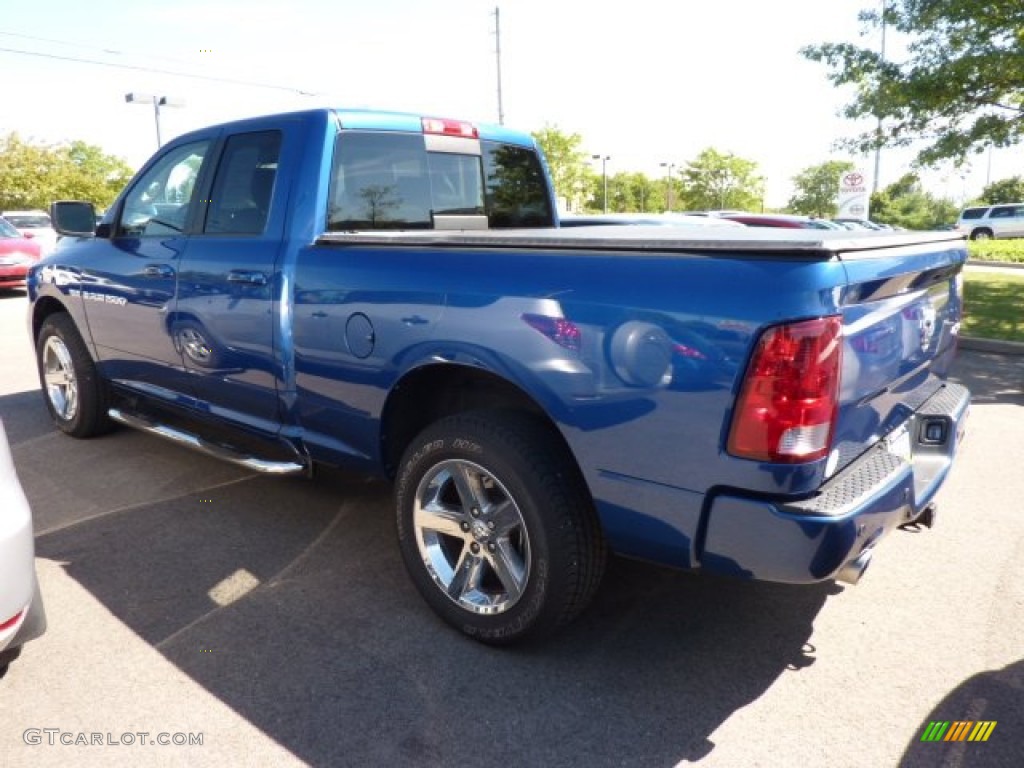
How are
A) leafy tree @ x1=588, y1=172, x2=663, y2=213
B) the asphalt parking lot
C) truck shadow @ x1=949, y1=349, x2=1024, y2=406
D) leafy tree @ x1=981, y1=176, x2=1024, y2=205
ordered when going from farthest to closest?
leafy tree @ x1=588, y1=172, x2=663, y2=213, leafy tree @ x1=981, y1=176, x2=1024, y2=205, truck shadow @ x1=949, y1=349, x2=1024, y2=406, the asphalt parking lot

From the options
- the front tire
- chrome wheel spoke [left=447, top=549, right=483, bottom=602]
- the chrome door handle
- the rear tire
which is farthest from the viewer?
the rear tire

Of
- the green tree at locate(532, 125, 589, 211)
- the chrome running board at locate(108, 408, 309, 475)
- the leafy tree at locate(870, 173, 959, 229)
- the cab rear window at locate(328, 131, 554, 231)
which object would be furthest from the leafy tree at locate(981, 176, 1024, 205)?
the chrome running board at locate(108, 408, 309, 475)

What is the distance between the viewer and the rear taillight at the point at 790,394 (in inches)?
80.9

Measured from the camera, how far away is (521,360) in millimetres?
2521

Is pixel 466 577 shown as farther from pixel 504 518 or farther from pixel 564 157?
pixel 564 157

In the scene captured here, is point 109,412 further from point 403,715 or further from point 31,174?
point 31,174

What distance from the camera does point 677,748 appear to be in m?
2.33

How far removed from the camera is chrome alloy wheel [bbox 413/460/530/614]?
276 centimetres

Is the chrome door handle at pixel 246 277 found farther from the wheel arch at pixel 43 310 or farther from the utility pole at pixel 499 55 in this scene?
the utility pole at pixel 499 55

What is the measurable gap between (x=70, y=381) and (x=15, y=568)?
3.33 metres

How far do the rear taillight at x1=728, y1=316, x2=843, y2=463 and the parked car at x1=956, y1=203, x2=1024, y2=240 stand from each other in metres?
36.8

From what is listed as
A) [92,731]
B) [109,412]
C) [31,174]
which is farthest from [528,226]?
[31,174]

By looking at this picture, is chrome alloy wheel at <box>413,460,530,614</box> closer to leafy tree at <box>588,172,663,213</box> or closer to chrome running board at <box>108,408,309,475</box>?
chrome running board at <box>108,408,309,475</box>

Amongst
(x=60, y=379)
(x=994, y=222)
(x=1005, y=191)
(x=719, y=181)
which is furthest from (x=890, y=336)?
(x=719, y=181)
